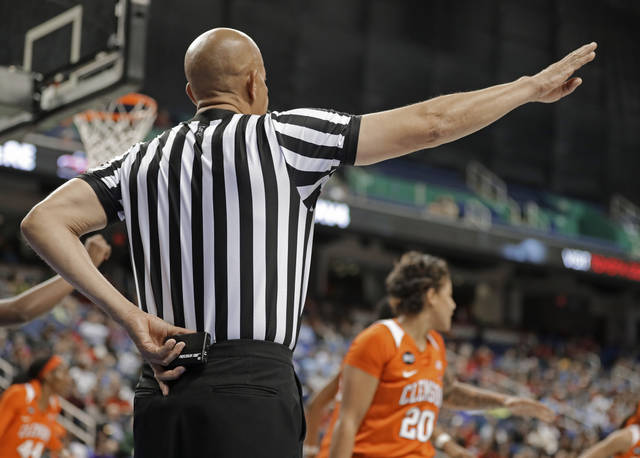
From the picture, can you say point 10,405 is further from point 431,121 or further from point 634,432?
point 431,121

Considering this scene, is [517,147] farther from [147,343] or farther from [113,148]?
[147,343]

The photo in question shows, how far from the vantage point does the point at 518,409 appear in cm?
441

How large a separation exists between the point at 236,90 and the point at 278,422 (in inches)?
36.3

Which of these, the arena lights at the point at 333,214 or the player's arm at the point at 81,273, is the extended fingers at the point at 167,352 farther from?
the arena lights at the point at 333,214

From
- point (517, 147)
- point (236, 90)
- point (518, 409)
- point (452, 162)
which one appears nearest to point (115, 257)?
point (452, 162)

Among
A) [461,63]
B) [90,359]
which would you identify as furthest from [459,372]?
[461,63]

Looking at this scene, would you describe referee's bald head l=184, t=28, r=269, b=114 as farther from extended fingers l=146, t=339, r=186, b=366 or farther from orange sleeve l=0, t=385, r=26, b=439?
orange sleeve l=0, t=385, r=26, b=439

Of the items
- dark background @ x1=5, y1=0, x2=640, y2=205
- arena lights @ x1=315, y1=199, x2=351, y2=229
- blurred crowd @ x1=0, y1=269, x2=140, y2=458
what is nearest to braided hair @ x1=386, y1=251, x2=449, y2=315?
blurred crowd @ x1=0, y1=269, x2=140, y2=458

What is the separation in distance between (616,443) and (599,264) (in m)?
16.8

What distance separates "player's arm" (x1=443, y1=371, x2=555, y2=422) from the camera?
4.34 metres

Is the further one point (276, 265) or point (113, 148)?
point (113, 148)

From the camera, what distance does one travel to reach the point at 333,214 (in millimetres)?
16953

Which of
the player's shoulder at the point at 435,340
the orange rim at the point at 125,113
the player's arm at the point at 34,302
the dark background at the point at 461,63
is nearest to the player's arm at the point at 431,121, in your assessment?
the player's arm at the point at 34,302

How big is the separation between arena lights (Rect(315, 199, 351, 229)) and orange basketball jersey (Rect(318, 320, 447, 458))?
1259 cm
